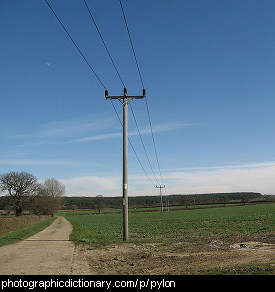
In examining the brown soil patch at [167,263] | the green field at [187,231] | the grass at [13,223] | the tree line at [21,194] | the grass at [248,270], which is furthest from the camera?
the tree line at [21,194]

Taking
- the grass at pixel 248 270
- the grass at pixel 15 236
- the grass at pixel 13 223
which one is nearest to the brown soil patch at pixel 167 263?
the grass at pixel 248 270

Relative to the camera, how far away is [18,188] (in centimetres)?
6600

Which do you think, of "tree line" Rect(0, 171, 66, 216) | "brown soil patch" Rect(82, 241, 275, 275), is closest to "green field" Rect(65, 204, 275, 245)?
"brown soil patch" Rect(82, 241, 275, 275)

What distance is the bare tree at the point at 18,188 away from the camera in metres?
64.9

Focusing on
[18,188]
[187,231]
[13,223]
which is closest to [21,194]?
[18,188]

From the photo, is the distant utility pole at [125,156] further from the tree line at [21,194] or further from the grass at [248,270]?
the tree line at [21,194]

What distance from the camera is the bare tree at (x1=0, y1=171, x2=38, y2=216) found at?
6494cm

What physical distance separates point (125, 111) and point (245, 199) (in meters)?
124

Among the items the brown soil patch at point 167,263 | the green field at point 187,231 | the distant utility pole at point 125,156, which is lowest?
the green field at point 187,231

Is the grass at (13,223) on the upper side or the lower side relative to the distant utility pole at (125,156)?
lower

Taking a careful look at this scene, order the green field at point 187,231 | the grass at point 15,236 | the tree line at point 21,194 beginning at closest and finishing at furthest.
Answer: the green field at point 187,231 → the grass at point 15,236 → the tree line at point 21,194

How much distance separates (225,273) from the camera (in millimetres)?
7332
